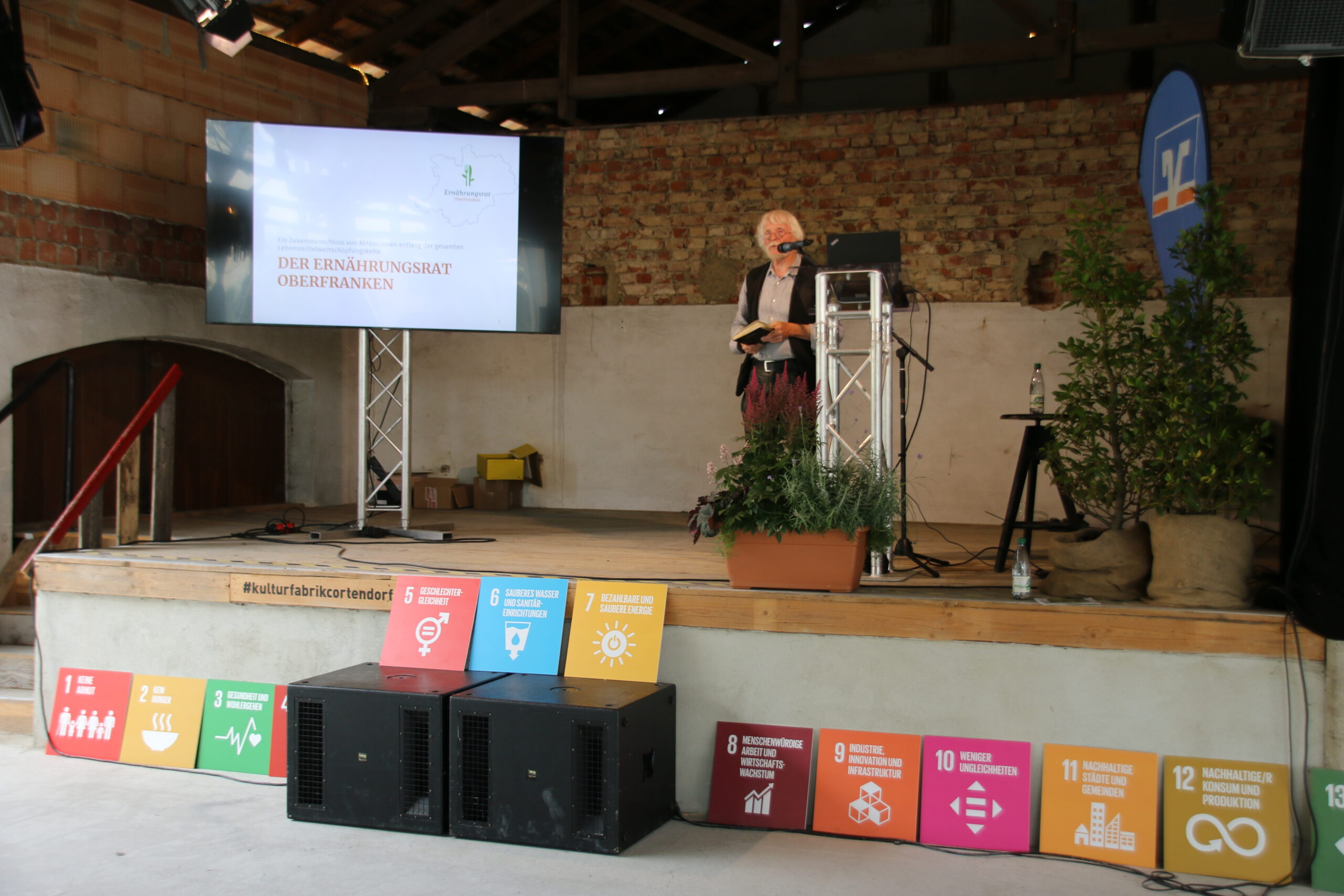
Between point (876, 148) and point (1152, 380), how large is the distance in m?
4.05

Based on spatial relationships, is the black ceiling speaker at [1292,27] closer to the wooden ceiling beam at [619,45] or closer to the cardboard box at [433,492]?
the cardboard box at [433,492]

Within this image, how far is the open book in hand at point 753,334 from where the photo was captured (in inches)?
148

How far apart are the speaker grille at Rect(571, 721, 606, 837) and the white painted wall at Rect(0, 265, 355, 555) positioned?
385cm

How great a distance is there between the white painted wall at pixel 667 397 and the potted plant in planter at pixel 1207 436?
3282 millimetres

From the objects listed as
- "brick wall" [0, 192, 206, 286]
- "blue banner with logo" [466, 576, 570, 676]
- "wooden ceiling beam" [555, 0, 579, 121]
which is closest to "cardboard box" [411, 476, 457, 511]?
"brick wall" [0, 192, 206, 286]

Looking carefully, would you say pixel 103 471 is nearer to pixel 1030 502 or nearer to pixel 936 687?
pixel 936 687

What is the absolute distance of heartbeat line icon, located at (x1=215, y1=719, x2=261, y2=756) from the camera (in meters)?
3.52

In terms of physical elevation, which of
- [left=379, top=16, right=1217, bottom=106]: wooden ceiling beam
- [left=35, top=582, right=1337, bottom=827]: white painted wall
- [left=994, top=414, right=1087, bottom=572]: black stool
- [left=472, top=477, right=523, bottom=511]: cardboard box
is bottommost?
[left=35, top=582, right=1337, bottom=827]: white painted wall

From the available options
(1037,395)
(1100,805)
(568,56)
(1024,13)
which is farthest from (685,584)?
(568,56)

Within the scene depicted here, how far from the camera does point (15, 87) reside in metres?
3.81

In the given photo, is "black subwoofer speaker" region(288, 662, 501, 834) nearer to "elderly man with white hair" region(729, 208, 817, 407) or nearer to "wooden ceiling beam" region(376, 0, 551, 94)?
"elderly man with white hair" region(729, 208, 817, 407)

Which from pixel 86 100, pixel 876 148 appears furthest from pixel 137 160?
pixel 876 148

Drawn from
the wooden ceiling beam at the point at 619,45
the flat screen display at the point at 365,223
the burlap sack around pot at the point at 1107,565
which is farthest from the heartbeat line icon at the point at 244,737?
the wooden ceiling beam at the point at 619,45

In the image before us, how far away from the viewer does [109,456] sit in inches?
159
